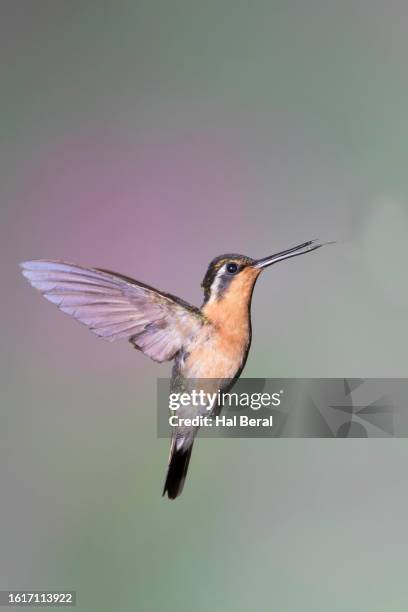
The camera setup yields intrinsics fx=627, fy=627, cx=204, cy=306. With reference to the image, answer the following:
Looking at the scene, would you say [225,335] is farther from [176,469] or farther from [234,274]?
[176,469]

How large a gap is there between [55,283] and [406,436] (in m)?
0.63

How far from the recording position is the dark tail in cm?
93

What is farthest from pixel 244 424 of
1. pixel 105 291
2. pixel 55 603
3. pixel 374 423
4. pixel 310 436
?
pixel 55 603

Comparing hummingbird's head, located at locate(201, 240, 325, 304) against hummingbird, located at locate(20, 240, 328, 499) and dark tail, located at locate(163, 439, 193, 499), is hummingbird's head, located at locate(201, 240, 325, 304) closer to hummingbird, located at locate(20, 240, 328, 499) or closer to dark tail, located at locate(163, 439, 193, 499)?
hummingbird, located at locate(20, 240, 328, 499)

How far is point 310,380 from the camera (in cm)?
103

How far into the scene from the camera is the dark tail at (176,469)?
36.6 inches

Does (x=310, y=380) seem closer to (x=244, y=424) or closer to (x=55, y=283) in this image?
(x=244, y=424)

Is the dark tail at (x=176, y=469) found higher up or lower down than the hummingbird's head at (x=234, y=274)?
lower down

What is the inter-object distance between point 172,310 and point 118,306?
0.07 meters

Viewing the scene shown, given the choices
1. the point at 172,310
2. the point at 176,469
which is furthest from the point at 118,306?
the point at 176,469

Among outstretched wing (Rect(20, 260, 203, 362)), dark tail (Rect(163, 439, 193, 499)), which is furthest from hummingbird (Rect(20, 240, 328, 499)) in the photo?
dark tail (Rect(163, 439, 193, 499))

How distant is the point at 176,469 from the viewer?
3.16 ft

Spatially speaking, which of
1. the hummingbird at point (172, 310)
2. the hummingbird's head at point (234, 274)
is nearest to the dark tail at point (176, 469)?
the hummingbird at point (172, 310)

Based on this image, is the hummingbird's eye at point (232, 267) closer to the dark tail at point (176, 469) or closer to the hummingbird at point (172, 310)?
the hummingbird at point (172, 310)
